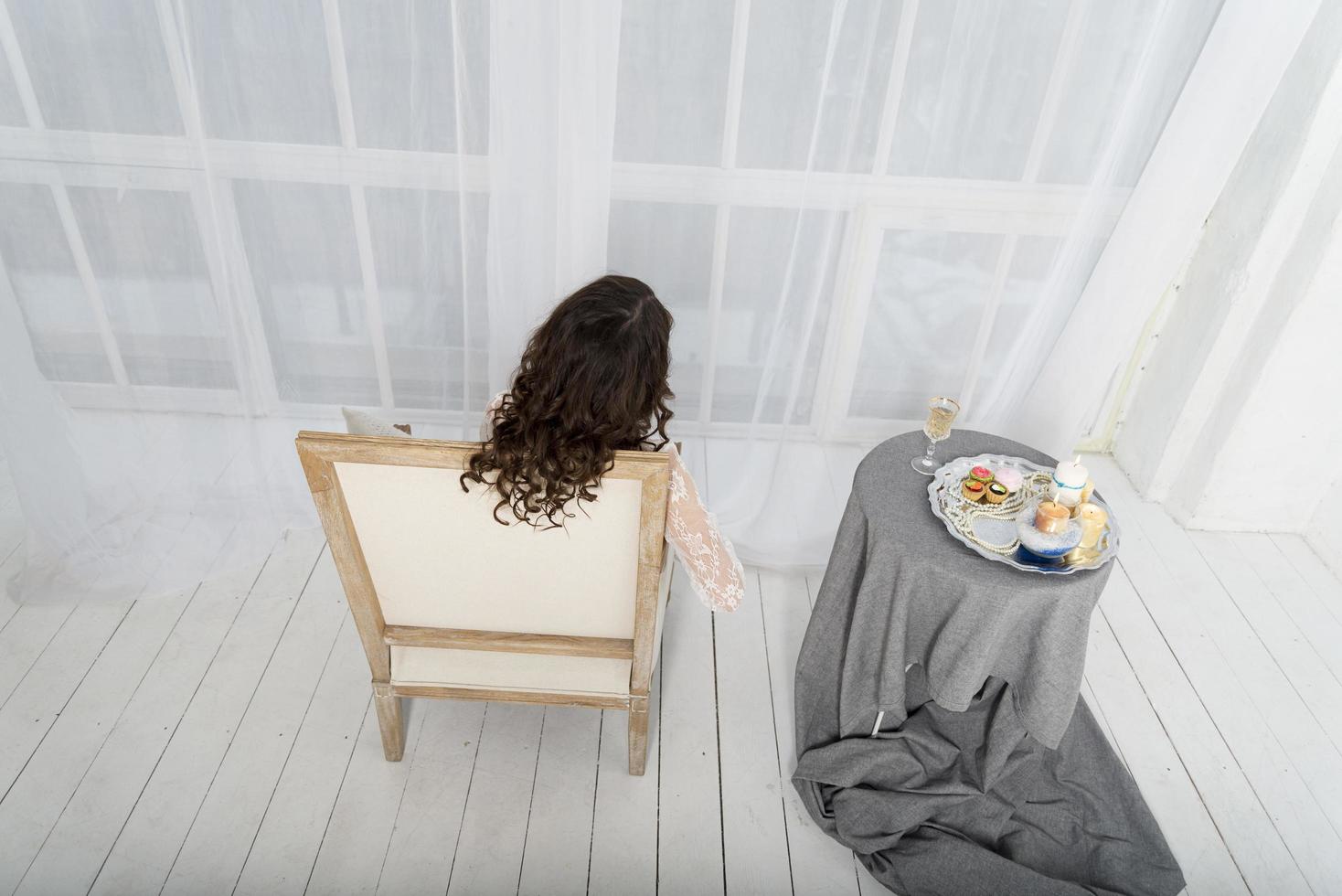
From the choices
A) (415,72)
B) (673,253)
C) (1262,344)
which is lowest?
(1262,344)

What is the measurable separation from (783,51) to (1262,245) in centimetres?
136

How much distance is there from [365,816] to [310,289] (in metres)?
1.18

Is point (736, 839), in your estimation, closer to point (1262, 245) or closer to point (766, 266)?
point (766, 266)

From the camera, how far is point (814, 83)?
5.79ft

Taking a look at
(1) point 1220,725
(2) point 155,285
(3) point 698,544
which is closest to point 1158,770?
→ (1) point 1220,725

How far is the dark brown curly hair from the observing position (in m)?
1.21

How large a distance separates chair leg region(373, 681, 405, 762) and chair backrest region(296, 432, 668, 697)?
9cm

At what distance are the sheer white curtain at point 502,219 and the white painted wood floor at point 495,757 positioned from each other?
241 millimetres

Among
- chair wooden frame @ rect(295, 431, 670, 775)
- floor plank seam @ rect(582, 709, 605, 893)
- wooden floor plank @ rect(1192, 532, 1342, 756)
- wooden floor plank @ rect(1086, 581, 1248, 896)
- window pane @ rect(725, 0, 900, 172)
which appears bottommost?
floor plank seam @ rect(582, 709, 605, 893)

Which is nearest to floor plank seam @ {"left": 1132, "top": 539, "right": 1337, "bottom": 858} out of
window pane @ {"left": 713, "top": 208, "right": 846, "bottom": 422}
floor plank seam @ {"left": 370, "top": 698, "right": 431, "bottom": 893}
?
window pane @ {"left": 713, "top": 208, "right": 846, "bottom": 422}

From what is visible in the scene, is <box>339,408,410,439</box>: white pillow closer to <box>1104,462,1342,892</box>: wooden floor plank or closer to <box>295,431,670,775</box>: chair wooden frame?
<box>295,431,670,775</box>: chair wooden frame

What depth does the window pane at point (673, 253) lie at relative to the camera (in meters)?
1.96

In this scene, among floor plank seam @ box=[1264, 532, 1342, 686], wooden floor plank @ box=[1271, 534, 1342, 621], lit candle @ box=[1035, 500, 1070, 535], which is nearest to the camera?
lit candle @ box=[1035, 500, 1070, 535]

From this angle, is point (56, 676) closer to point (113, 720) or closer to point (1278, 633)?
point (113, 720)
